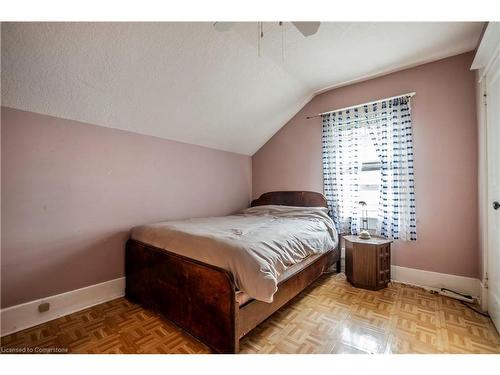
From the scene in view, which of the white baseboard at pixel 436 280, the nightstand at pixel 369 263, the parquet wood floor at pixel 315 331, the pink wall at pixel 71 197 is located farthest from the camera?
the nightstand at pixel 369 263

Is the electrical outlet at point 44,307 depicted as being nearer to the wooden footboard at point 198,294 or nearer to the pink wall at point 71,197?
the pink wall at point 71,197

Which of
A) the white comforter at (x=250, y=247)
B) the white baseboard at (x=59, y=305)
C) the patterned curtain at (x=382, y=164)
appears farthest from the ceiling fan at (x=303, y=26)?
the white baseboard at (x=59, y=305)

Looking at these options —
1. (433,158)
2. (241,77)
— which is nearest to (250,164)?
(241,77)

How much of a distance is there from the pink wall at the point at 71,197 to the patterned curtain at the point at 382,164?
222 centimetres

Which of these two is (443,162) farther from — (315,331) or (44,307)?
(44,307)

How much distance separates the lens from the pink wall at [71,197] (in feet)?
5.68

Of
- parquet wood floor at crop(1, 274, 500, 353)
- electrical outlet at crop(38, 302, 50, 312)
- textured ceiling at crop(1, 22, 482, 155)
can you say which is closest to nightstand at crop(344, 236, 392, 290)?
parquet wood floor at crop(1, 274, 500, 353)

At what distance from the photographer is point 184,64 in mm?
2035

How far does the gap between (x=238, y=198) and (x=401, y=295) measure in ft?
8.53

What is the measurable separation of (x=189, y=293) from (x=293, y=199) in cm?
231

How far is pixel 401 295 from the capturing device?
2256 millimetres

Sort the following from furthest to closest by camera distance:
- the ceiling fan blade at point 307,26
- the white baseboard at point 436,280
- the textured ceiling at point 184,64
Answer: the white baseboard at point 436,280
the textured ceiling at point 184,64
the ceiling fan blade at point 307,26

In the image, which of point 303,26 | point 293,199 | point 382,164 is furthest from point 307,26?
point 293,199

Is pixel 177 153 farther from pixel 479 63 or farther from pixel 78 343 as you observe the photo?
pixel 479 63
